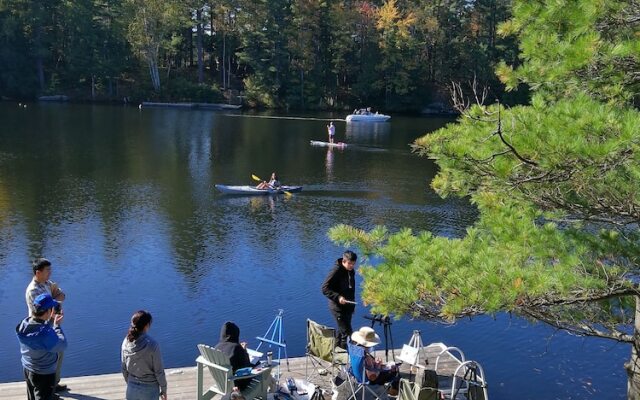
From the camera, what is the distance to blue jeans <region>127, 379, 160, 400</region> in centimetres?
599

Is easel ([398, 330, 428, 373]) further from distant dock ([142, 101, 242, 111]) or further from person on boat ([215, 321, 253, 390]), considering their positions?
distant dock ([142, 101, 242, 111])

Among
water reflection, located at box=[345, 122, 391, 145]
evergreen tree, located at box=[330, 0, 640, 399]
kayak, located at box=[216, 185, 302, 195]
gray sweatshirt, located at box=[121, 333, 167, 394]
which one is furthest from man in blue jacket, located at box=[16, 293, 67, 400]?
water reflection, located at box=[345, 122, 391, 145]

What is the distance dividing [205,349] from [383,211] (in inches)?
667

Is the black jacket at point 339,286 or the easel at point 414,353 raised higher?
the black jacket at point 339,286

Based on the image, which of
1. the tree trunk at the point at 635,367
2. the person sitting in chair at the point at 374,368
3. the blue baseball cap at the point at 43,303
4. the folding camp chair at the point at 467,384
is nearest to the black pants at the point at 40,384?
the blue baseball cap at the point at 43,303

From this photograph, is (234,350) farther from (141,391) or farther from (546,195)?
(546,195)

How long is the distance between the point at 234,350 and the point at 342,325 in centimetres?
202

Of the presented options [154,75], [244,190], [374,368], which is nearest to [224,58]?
[154,75]

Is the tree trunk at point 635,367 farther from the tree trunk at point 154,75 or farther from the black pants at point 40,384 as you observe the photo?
the tree trunk at point 154,75

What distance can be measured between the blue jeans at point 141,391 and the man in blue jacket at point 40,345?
76cm

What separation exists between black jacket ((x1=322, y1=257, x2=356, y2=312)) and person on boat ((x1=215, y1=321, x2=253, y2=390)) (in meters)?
1.70

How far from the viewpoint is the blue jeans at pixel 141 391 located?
5.99 m

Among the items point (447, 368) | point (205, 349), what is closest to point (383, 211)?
point (447, 368)

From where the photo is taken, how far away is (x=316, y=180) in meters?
28.8
